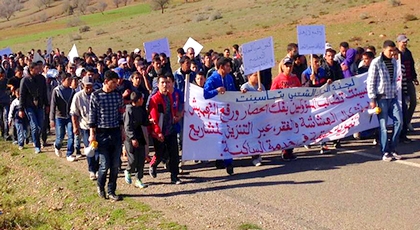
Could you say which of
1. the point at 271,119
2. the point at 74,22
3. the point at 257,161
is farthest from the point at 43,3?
the point at 257,161

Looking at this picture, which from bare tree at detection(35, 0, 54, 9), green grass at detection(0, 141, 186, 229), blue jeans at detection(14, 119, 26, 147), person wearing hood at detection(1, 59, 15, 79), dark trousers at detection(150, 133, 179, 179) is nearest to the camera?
green grass at detection(0, 141, 186, 229)

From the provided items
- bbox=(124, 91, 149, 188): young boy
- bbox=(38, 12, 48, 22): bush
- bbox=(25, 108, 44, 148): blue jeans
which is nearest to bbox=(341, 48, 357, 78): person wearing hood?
bbox=(124, 91, 149, 188): young boy

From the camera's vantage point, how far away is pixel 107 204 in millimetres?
8914

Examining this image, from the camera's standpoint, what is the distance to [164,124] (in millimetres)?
9641

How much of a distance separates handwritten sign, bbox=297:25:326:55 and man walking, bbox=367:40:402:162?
5.15ft

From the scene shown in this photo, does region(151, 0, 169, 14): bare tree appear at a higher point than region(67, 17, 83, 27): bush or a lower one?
higher

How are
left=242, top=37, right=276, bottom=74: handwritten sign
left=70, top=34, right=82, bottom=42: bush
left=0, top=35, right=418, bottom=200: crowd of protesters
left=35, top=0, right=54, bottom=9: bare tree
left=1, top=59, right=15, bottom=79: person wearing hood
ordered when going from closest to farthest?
1. left=0, top=35, right=418, bottom=200: crowd of protesters
2. left=242, top=37, right=276, bottom=74: handwritten sign
3. left=1, top=59, right=15, bottom=79: person wearing hood
4. left=70, top=34, right=82, bottom=42: bush
5. left=35, top=0, right=54, bottom=9: bare tree

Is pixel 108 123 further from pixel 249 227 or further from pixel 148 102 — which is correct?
pixel 249 227

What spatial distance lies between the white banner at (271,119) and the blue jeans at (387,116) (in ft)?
3.93

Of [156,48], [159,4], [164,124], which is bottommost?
[164,124]

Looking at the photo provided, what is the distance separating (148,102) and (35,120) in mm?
4393

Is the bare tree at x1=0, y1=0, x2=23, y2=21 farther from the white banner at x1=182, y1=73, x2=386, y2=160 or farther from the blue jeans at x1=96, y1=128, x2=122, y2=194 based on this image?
the blue jeans at x1=96, y1=128, x2=122, y2=194

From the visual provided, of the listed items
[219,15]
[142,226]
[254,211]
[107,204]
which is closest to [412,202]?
[254,211]

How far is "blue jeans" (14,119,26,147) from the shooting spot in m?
14.0
